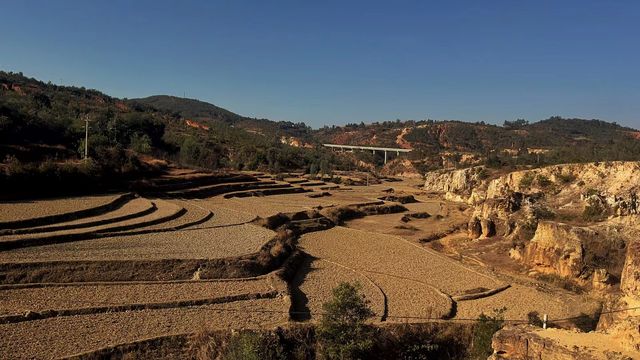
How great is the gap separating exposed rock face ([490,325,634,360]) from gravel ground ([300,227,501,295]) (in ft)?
30.6

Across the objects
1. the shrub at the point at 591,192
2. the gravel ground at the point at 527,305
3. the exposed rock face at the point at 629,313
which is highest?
the shrub at the point at 591,192

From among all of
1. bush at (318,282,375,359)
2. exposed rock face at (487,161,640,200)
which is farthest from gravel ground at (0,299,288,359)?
exposed rock face at (487,161,640,200)

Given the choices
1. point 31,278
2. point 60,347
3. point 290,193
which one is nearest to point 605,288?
point 60,347

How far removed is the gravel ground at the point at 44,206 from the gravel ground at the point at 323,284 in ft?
43.2

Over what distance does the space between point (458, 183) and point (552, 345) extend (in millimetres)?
58233

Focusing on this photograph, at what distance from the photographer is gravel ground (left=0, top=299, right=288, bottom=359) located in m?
12.1

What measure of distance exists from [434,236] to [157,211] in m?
18.6

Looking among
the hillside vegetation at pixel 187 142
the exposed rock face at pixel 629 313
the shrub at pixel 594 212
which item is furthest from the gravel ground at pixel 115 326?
the hillside vegetation at pixel 187 142

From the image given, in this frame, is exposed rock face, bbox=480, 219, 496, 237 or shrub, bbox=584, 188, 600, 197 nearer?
exposed rock face, bbox=480, 219, 496, 237

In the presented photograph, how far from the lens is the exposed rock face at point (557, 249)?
2259 centimetres

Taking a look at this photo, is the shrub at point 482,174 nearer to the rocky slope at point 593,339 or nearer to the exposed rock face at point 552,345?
the rocky slope at point 593,339

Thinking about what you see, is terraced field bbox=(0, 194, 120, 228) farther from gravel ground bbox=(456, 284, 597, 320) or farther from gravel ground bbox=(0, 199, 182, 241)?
gravel ground bbox=(456, 284, 597, 320)

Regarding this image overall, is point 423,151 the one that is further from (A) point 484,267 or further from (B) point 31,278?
(B) point 31,278

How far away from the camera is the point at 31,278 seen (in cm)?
1609
